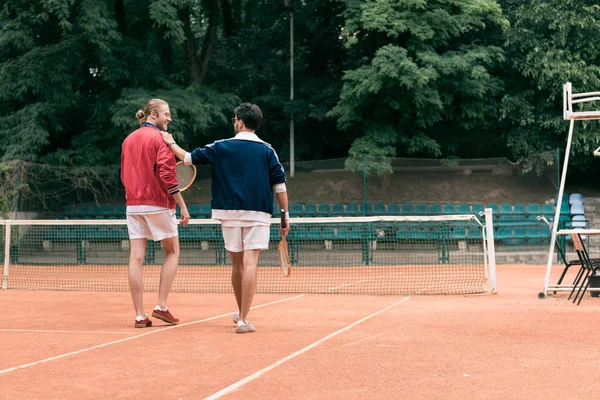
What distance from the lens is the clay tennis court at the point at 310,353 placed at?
15.8 feet

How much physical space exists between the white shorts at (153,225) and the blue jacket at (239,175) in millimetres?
508

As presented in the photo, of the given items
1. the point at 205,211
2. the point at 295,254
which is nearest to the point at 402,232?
the point at 295,254

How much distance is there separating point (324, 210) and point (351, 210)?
83cm

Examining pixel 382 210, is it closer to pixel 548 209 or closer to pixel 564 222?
pixel 548 209

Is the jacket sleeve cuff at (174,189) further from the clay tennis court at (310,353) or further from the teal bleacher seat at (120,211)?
the teal bleacher seat at (120,211)

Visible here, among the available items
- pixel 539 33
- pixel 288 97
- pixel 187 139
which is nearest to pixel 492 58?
pixel 539 33

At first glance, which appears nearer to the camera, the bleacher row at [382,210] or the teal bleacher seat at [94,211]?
the bleacher row at [382,210]

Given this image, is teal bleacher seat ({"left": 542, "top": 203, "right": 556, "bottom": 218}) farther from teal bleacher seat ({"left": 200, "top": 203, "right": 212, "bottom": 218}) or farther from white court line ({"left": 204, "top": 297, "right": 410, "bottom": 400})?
white court line ({"left": 204, "top": 297, "right": 410, "bottom": 400})

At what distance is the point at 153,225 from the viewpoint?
7543mm

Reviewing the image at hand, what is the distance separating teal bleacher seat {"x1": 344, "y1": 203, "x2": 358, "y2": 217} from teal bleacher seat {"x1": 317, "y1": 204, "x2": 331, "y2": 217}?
49 centimetres

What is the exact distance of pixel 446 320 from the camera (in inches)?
326

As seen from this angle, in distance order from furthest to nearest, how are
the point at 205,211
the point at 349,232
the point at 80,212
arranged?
the point at 205,211, the point at 80,212, the point at 349,232

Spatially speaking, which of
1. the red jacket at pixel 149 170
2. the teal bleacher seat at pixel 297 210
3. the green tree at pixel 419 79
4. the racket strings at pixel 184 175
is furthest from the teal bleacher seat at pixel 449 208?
the red jacket at pixel 149 170

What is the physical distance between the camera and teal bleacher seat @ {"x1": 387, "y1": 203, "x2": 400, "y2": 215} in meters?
23.0
